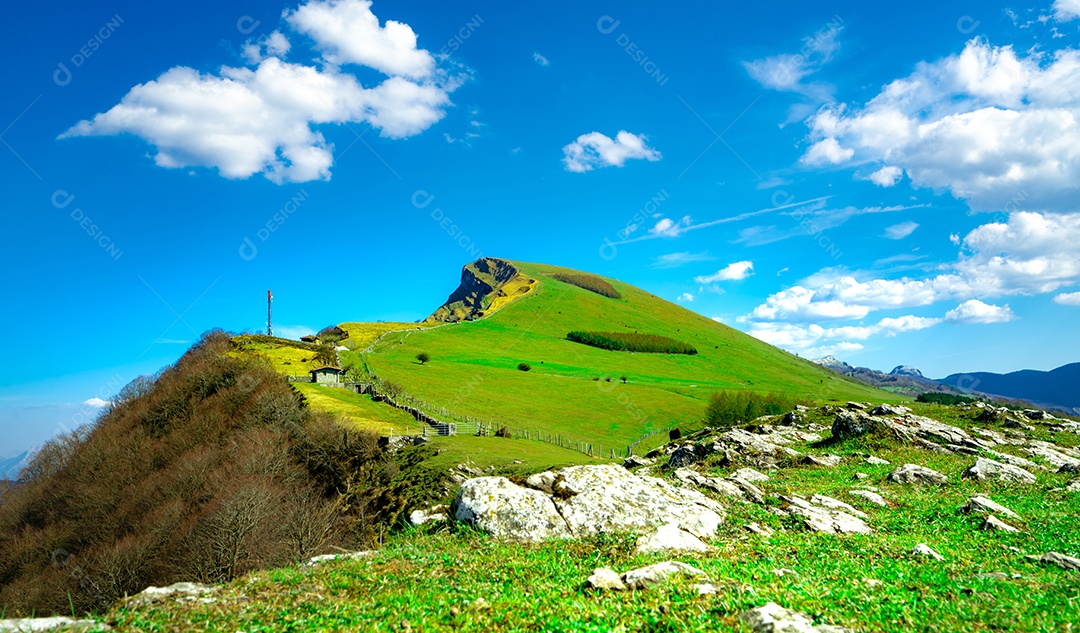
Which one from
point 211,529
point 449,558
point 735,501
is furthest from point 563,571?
point 211,529

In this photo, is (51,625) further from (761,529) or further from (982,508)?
(982,508)

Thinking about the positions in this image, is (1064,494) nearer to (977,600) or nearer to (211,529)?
(977,600)

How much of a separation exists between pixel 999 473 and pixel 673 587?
77.8ft

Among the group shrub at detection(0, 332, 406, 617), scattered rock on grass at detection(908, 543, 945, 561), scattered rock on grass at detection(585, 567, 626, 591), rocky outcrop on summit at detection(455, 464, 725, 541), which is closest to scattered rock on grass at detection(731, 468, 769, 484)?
rocky outcrop on summit at detection(455, 464, 725, 541)

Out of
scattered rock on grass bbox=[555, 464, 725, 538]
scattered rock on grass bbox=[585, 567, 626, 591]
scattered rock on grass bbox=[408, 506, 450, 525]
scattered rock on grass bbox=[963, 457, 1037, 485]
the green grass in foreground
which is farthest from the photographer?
scattered rock on grass bbox=[963, 457, 1037, 485]

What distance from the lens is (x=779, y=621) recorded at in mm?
8195

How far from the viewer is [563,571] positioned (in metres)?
11.5

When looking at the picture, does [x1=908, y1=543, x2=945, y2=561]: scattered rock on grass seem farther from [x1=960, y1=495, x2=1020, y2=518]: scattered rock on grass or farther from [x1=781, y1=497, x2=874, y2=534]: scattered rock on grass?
[x1=960, y1=495, x2=1020, y2=518]: scattered rock on grass

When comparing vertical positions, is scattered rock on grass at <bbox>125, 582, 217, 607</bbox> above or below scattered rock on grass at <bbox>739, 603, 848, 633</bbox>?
above

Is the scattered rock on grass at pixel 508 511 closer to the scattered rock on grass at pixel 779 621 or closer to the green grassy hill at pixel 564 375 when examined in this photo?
the scattered rock on grass at pixel 779 621

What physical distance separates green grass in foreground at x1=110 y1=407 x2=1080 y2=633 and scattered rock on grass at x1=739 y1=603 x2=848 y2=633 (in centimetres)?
29

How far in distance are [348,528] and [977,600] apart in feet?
98.4

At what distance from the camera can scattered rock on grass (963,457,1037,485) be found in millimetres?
23406

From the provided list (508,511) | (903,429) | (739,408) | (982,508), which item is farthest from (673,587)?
(739,408)
